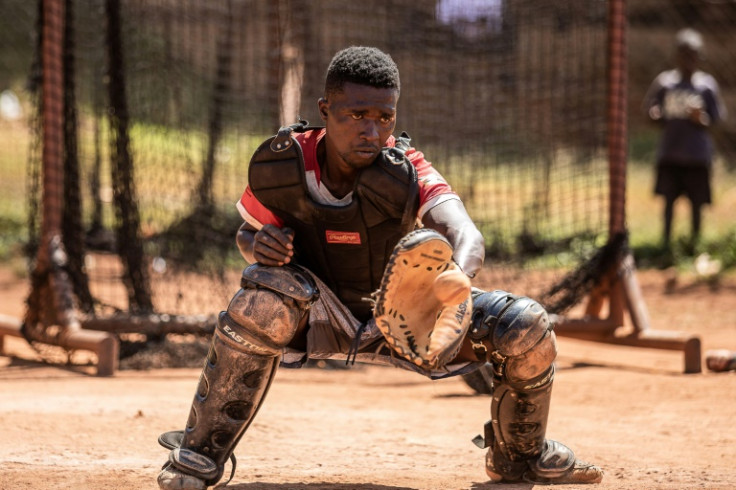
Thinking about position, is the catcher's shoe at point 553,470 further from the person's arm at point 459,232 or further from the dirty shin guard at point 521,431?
the person's arm at point 459,232

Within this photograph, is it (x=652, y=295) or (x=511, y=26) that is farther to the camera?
(x=652, y=295)

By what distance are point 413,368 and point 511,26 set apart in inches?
225

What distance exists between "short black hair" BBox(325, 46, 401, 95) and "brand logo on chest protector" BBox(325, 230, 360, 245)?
47 centimetres

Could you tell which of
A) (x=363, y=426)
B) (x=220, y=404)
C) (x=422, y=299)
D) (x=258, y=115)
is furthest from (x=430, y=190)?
(x=258, y=115)

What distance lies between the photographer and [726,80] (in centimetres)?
1628

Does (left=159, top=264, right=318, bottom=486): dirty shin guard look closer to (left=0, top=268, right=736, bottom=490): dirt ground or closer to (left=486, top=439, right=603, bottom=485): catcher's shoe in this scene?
(left=0, top=268, right=736, bottom=490): dirt ground

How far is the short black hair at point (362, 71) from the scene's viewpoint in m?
3.31

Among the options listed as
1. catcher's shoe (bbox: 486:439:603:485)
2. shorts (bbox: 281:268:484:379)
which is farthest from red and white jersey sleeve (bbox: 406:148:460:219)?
catcher's shoe (bbox: 486:439:603:485)

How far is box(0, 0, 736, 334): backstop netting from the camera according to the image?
6.89m

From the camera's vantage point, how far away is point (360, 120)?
3.34 m

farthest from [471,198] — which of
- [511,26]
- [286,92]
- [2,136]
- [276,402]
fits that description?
[2,136]

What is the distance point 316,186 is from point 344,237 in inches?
7.9

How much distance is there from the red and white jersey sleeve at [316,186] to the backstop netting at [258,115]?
134 inches

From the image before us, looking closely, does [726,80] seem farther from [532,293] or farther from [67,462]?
[67,462]
